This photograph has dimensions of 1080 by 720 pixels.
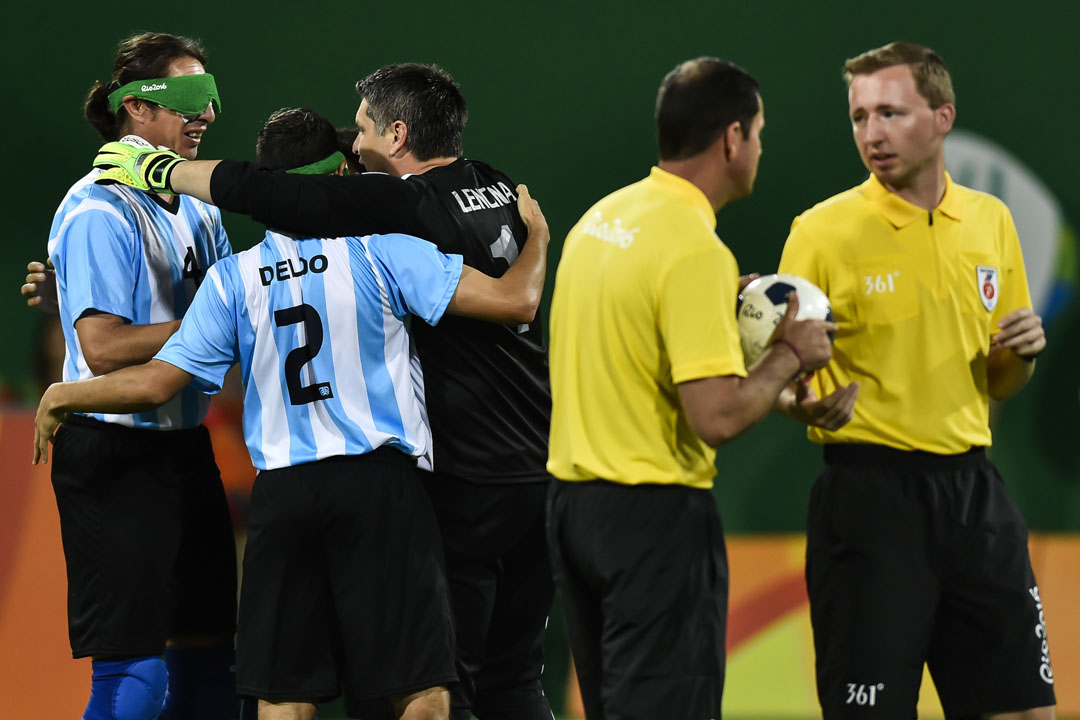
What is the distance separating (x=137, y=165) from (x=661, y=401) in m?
1.82

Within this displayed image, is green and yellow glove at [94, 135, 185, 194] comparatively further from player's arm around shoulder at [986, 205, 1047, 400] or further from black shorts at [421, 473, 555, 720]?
player's arm around shoulder at [986, 205, 1047, 400]

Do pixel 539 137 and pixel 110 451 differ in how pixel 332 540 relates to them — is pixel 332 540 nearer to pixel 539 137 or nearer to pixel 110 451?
pixel 110 451

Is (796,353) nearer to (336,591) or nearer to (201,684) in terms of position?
(336,591)

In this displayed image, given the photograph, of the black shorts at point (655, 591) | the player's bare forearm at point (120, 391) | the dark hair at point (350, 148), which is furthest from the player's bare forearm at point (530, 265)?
the player's bare forearm at point (120, 391)

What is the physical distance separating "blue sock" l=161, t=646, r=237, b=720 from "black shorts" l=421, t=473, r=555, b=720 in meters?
0.83

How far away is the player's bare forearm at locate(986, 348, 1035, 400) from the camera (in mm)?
3279

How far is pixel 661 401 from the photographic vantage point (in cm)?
277

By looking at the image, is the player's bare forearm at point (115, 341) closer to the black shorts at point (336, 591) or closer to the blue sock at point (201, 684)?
the black shorts at point (336, 591)

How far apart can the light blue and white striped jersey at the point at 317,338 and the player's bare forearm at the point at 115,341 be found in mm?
331

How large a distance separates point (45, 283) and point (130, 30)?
1932mm

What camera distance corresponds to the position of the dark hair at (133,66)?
158 inches

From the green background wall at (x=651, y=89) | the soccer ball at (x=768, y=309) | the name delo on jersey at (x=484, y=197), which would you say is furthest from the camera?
the green background wall at (x=651, y=89)

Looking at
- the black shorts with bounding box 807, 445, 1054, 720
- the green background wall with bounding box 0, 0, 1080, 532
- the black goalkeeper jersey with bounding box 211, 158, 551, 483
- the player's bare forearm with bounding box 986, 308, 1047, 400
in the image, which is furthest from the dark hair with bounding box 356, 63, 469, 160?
the green background wall with bounding box 0, 0, 1080, 532

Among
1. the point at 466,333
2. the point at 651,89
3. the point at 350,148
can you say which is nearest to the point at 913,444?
the point at 466,333
